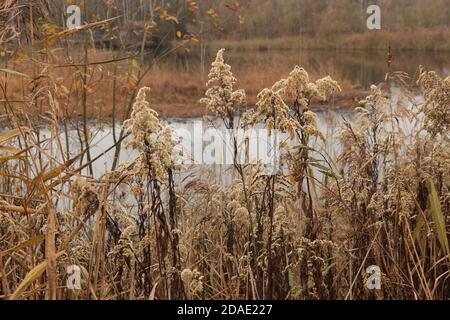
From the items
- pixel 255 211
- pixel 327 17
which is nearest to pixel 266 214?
pixel 255 211

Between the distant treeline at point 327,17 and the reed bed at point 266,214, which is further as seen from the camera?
the distant treeline at point 327,17

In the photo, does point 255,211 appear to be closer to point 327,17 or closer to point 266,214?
point 266,214

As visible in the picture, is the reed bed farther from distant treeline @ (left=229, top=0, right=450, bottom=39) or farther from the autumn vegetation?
distant treeline @ (left=229, top=0, right=450, bottom=39)

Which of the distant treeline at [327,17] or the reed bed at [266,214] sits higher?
the distant treeline at [327,17]

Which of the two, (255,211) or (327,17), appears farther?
(327,17)

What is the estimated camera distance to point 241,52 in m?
23.8

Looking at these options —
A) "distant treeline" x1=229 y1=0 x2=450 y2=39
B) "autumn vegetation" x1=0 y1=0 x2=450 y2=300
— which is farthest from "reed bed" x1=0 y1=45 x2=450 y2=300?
"distant treeline" x1=229 y1=0 x2=450 y2=39

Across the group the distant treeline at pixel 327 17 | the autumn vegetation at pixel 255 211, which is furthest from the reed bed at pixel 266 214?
the distant treeline at pixel 327 17

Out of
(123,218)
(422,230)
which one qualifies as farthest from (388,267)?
(123,218)

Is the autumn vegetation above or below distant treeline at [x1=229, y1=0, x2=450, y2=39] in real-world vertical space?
below

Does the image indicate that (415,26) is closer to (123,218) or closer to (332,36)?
(332,36)

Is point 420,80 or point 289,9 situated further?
point 289,9

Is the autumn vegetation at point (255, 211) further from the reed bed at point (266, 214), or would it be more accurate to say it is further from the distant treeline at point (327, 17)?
the distant treeline at point (327, 17)
